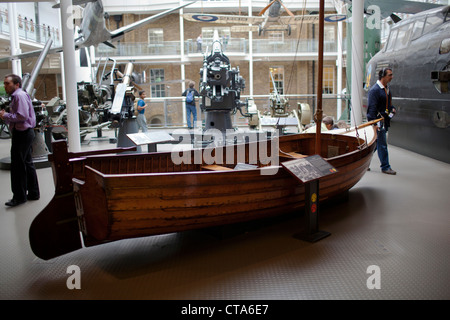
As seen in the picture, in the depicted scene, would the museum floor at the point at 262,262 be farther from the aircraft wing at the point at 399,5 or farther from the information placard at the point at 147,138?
the aircraft wing at the point at 399,5

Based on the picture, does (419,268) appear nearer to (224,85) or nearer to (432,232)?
(432,232)

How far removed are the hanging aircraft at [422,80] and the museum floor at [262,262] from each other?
10.1ft

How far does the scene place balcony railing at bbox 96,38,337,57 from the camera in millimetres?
21984

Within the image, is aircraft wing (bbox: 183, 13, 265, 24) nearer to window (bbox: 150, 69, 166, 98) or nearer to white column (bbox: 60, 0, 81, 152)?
window (bbox: 150, 69, 166, 98)

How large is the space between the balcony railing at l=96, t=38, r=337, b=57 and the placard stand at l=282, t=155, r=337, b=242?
18906 millimetres

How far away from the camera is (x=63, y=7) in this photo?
702 cm

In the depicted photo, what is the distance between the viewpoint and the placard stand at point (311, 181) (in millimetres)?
3611

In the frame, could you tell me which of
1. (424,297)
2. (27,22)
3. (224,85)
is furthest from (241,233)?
(27,22)

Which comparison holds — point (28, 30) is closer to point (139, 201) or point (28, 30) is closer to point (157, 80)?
point (157, 80)

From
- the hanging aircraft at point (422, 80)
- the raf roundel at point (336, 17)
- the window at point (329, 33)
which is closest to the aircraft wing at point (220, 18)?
the raf roundel at point (336, 17)

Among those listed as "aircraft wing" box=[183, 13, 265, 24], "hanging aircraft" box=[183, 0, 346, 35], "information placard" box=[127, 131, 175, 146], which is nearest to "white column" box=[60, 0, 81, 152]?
"information placard" box=[127, 131, 175, 146]

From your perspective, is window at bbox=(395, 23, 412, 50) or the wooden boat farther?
window at bbox=(395, 23, 412, 50)

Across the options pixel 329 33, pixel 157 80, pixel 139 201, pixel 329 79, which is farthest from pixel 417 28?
pixel 157 80
